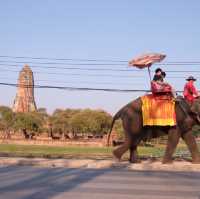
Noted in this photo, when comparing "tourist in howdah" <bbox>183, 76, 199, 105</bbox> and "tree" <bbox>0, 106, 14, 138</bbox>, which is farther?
"tree" <bbox>0, 106, 14, 138</bbox>

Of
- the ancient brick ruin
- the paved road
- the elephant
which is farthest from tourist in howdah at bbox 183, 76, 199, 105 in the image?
the ancient brick ruin

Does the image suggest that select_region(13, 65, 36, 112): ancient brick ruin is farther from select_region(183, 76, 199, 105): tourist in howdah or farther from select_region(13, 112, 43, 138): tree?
select_region(183, 76, 199, 105): tourist in howdah

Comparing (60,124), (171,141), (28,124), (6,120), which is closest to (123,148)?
(171,141)

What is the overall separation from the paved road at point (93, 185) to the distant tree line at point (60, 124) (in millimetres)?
75308

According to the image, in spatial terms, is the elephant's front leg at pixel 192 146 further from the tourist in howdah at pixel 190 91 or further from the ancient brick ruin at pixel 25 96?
the ancient brick ruin at pixel 25 96

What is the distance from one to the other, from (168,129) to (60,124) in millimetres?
78143

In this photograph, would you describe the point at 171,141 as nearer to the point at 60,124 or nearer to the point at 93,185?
the point at 93,185

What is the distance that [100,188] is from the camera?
9.39m

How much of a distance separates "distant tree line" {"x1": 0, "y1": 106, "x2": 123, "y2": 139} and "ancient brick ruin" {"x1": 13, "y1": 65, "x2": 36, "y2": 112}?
20457mm

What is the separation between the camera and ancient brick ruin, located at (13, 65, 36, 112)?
387 feet

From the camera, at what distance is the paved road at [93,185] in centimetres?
843

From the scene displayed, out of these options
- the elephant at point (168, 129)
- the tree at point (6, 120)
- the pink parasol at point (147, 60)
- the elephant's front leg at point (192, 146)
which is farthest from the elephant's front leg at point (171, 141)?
the tree at point (6, 120)

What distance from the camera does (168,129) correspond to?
15.7 m

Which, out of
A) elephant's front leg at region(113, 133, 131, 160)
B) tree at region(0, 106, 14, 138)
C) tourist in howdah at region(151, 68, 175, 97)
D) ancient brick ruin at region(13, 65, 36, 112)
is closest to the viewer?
tourist in howdah at region(151, 68, 175, 97)
